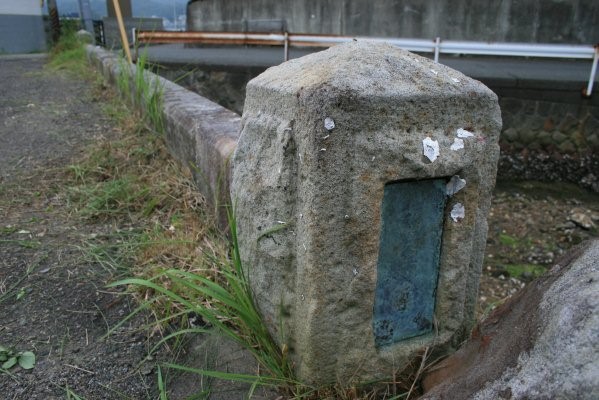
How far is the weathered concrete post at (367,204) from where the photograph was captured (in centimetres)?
120

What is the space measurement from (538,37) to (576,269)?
8207mm

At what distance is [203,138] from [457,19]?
23.3ft

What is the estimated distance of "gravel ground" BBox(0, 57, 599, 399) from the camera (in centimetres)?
152

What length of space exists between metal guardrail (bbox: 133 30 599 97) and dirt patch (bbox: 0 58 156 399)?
264 cm

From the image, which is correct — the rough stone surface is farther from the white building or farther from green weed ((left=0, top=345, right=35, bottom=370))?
the white building

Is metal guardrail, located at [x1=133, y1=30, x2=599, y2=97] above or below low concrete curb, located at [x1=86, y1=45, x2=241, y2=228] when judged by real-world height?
above

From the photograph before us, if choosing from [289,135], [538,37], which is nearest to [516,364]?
[289,135]

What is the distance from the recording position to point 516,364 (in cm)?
95

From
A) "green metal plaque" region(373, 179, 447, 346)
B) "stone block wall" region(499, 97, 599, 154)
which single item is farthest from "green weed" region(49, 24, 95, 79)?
"green metal plaque" region(373, 179, 447, 346)

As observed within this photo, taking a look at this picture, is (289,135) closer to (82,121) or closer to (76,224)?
(76,224)

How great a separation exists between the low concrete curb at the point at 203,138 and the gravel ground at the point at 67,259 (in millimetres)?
532

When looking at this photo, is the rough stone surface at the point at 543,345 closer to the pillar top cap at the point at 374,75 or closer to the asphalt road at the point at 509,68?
the pillar top cap at the point at 374,75

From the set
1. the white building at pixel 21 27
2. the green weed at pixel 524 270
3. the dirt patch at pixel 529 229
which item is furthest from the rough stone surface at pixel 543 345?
the white building at pixel 21 27

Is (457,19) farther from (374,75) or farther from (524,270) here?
(374,75)
